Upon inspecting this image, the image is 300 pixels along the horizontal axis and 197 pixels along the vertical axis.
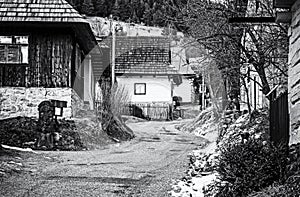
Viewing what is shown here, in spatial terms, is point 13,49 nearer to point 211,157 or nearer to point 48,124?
point 48,124

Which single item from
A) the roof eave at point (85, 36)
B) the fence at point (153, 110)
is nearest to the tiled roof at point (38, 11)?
the roof eave at point (85, 36)

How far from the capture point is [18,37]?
19.4 metres

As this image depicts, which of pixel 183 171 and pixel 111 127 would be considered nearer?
pixel 183 171

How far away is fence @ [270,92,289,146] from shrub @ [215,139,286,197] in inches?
35.5

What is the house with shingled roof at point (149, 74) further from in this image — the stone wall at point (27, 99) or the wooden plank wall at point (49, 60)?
the stone wall at point (27, 99)

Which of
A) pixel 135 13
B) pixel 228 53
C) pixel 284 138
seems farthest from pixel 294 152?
pixel 135 13

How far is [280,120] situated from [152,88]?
3172 cm

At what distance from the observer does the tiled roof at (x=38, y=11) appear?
18609 mm

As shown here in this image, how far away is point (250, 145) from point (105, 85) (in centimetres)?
1282

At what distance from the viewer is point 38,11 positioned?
18.8m

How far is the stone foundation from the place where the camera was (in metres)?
19.4

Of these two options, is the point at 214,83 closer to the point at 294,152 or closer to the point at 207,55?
the point at 207,55

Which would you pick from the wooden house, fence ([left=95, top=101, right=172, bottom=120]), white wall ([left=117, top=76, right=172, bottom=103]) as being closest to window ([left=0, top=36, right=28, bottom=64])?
the wooden house

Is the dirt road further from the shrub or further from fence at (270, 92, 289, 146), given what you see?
fence at (270, 92, 289, 146)
